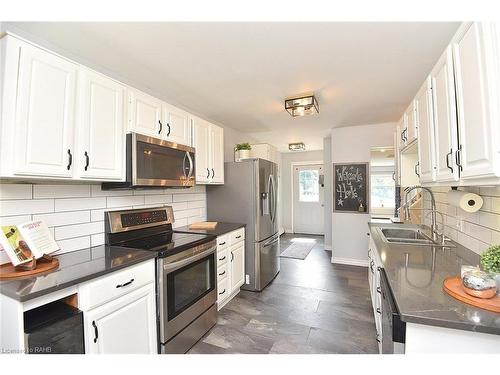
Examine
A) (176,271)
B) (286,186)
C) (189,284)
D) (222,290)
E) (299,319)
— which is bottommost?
(299,319)

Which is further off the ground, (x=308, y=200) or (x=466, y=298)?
(x=308, y=200)

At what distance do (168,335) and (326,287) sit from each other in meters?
2.16

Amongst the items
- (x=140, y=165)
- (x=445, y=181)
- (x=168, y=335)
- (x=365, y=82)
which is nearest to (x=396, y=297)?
(x=445, y=181)

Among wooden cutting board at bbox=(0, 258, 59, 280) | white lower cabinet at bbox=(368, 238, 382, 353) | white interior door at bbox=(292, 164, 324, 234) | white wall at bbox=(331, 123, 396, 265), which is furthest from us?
white interior door at bbox=(292, 164, 324, 234)

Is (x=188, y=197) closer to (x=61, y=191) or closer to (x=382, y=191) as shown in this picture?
(x=61, y=191)

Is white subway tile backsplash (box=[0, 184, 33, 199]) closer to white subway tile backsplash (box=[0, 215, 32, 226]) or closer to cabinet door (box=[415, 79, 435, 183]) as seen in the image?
white subway tile backsplash (box=[0, 215, 32, 226])

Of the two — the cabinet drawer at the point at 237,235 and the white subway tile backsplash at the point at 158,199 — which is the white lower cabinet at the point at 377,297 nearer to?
the cabinet drawer at the point at 237,235

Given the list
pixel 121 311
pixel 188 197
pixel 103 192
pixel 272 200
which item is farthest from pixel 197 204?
pixel 121 311

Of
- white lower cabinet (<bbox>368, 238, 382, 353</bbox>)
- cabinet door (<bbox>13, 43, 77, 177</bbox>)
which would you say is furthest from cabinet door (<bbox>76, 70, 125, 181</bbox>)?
white lower cabinet (<bbox>368, 238, 382, 353</bbox>)

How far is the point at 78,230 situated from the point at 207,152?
4.94 feet

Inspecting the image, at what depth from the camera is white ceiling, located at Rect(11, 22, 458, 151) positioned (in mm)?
1491

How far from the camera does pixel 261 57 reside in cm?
181

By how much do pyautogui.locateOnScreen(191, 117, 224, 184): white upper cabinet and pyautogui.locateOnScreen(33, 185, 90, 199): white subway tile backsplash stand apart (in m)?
1.09

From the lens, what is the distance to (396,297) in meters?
1.03
